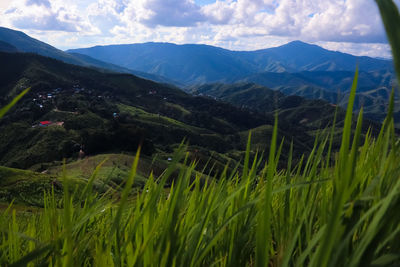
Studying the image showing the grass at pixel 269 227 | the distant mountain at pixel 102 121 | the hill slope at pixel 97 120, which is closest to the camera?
the grass at pixel 269 227

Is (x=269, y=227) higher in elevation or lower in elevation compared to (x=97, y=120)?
higher

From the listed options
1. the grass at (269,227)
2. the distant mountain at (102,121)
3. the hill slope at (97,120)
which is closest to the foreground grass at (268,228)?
the grass at (269,227)

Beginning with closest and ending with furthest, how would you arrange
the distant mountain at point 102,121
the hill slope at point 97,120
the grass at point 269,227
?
1. the grass at point 269,227
2. the hill slope at point 97,120
3. the distant mountain at point 102,121

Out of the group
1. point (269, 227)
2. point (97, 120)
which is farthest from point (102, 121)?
point (269, 227)

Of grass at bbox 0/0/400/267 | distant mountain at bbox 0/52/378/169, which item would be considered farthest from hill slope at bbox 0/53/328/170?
grass at bbox 0/0/400/267

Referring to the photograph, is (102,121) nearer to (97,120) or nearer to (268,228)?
(97,120)

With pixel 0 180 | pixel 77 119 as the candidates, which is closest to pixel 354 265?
pixel 0 180

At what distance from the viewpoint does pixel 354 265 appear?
554mm

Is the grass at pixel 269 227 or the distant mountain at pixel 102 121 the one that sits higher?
the grass at pixel 269 227

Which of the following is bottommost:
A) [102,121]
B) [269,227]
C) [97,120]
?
[102,121]

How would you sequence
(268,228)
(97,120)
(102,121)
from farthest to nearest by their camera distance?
(102,121) < (97,120) < (268,228)

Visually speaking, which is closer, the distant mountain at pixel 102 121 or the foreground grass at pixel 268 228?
the foreground grass at pixel 268 228

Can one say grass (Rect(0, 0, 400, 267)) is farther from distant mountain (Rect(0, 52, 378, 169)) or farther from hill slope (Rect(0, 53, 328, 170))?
distant mountain (Rect(0, 52, 378, 169))

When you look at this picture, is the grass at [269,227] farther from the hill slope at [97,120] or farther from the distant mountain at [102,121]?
the distant mountain at [102,121]
